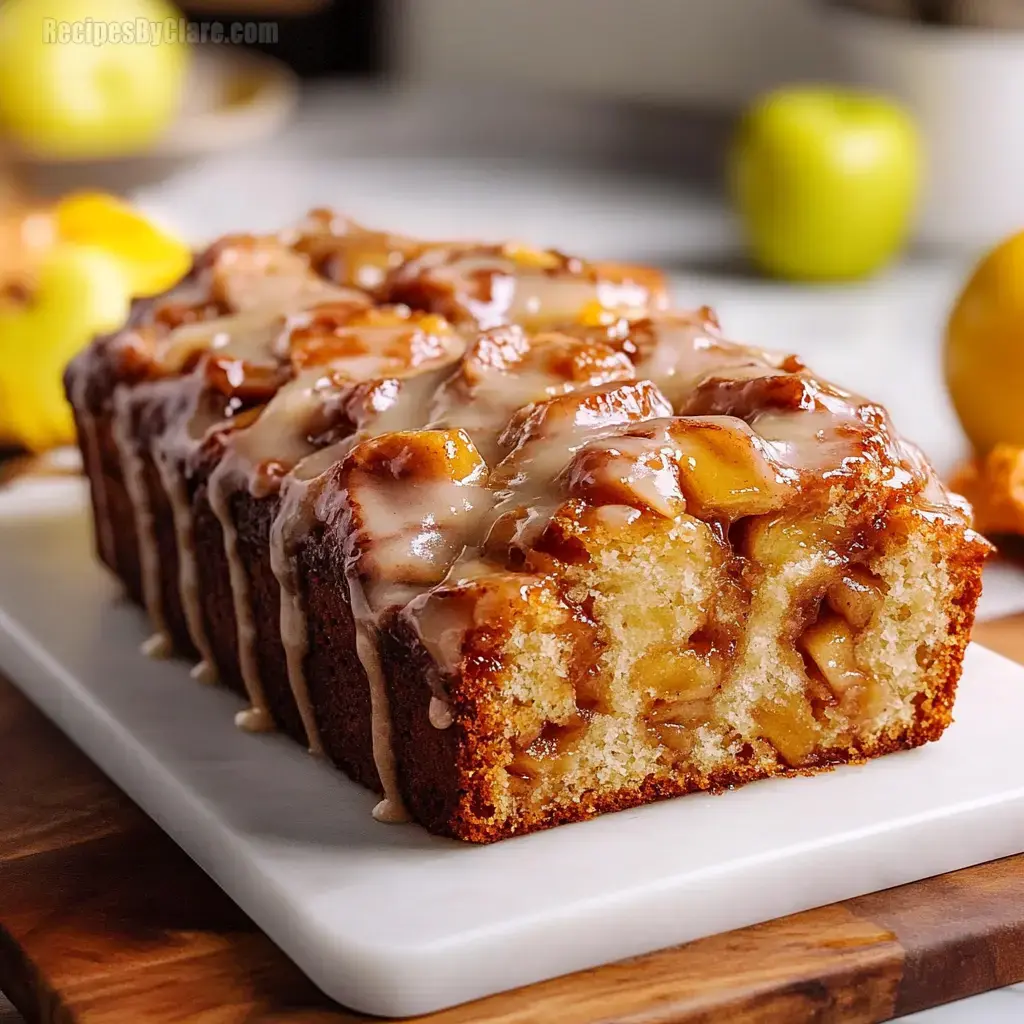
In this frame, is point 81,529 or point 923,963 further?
point 81,529

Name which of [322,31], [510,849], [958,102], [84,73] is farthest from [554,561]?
[322,31]

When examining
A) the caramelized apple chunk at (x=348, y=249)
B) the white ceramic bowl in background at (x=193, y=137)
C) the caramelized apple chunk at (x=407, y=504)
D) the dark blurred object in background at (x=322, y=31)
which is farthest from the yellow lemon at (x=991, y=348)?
the dark blurred object in background at (x=322, y=31)

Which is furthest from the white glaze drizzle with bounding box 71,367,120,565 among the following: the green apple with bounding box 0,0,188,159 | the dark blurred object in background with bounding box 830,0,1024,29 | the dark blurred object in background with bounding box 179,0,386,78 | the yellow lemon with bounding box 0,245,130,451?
the dark blurred object in background with bounding box 179,0,386,78

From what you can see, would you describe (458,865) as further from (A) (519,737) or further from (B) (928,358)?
(B) (928,358)

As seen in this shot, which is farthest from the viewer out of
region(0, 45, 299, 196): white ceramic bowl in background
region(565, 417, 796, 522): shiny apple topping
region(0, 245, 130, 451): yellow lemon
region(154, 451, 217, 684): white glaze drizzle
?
region(0, 45, 299, 196): white ceramic bowl in background

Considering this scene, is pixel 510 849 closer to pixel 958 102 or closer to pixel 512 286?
pixel 512 286

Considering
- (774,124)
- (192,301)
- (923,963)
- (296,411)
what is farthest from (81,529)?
(774,124)

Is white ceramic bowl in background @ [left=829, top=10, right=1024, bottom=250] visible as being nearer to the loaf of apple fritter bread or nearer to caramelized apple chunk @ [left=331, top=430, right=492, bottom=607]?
the loaf of apple fritter bread
